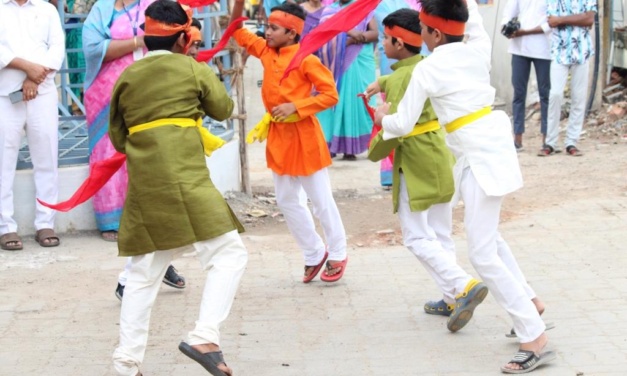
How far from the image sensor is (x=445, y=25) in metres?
5.03

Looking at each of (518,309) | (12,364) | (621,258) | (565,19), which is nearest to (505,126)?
(518,309)

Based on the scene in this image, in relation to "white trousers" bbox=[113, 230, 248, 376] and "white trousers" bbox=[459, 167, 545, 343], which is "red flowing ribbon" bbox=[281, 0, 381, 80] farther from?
"white trousers" bbox=[113, 230, 248, 376]

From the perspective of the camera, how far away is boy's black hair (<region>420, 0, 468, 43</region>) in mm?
5004

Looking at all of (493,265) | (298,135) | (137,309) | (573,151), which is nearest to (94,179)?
(137,309)

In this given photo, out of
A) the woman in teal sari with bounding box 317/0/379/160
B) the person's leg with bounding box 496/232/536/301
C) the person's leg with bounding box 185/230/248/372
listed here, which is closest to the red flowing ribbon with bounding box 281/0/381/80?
the person's leg with bounding box 185/230/248/372

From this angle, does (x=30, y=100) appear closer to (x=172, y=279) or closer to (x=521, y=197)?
(x=172, y=279)

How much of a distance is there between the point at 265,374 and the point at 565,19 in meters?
6.44

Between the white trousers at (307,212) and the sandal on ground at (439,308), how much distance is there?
86 centimetres

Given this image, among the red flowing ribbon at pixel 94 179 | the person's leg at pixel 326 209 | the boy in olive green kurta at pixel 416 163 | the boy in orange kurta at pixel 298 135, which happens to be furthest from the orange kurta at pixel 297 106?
the red flowing ribbon at pixel 94 179

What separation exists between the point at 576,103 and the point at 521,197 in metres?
2.18

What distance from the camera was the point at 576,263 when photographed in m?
6.79

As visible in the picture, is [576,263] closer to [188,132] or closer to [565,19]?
[188,132]

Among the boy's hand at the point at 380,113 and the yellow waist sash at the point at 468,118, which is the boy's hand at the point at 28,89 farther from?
the yellow waist sash at the point at 468,118

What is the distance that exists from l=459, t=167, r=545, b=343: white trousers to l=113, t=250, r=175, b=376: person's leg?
1.42 metres
